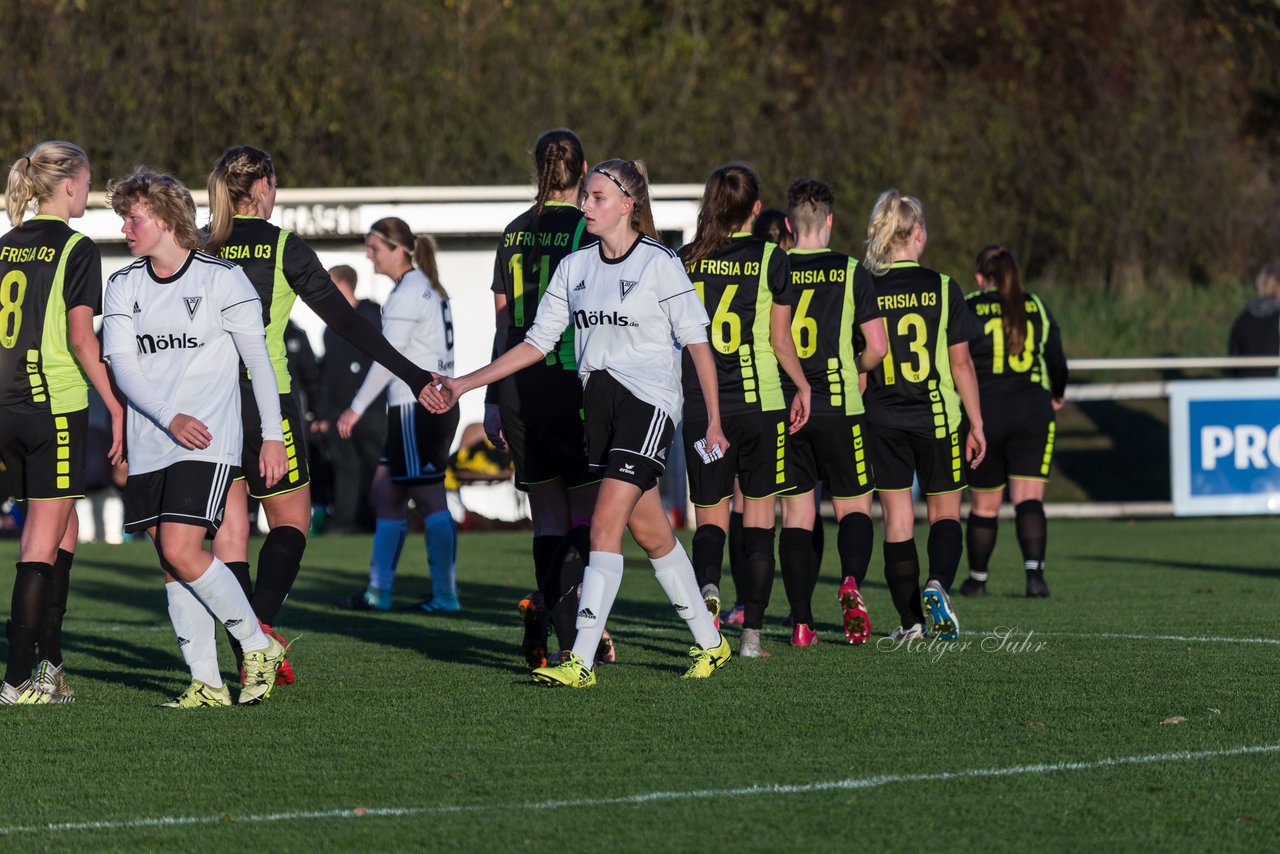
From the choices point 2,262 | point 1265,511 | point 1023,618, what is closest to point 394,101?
point 1265,511

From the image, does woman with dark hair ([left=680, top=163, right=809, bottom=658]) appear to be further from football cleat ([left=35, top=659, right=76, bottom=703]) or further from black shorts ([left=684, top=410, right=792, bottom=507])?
football cleat ([left=35, top=659, right=76, bottom=703])

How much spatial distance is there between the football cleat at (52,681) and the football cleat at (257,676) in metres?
0.77

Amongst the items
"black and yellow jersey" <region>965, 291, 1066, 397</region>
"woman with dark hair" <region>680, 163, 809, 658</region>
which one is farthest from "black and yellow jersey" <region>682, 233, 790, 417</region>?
"black and yellow jersey" <region>965, 291, 1066, 397</region>

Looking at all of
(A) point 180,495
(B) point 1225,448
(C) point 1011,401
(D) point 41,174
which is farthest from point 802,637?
(B) point 1225,448

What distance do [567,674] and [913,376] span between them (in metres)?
2.82

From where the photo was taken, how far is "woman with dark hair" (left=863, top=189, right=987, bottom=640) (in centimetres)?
913

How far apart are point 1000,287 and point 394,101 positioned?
15.6 m

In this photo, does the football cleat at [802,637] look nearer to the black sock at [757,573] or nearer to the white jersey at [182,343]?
the black sock at [757,573]

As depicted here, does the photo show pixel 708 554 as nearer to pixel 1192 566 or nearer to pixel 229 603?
pixel 229 603

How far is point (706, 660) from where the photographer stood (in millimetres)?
7523

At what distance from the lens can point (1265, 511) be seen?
662 inches

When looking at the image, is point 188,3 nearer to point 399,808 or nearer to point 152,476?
point 152,476

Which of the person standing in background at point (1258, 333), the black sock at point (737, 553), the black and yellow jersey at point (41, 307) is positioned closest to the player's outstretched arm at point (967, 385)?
the black sock at point (737, 553)

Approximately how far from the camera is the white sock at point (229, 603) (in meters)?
6.67
